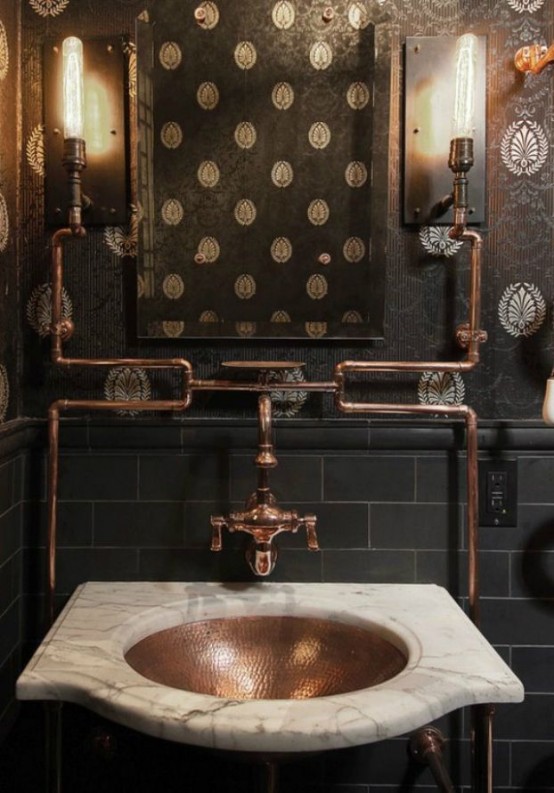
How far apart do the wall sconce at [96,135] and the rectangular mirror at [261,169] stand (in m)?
0.04

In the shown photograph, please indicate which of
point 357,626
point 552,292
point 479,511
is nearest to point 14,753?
point 357,626

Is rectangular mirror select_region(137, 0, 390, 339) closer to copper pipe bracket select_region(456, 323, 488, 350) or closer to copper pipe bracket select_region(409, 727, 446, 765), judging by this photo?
copper pipe bracket select_region(456, 323, 488, 350)

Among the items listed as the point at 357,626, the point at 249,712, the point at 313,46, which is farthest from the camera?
the point at 313,46

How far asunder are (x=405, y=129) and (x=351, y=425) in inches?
21.3

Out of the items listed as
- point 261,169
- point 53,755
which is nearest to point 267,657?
point 53,755

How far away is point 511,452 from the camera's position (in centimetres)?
126

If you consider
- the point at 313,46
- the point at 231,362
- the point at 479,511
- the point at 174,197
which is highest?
the point at 313,46

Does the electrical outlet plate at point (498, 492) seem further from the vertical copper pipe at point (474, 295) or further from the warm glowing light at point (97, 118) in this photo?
the warm glowing light at point (97, 118)

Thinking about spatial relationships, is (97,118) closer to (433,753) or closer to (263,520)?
(263,520)

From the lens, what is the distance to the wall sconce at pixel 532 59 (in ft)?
3.91

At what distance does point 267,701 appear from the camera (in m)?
0.83

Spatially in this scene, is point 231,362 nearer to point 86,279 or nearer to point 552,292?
point 86,279

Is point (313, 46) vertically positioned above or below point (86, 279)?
above

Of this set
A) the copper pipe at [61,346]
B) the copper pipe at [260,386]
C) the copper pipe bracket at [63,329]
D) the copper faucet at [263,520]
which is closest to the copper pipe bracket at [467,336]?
the copper pipe at [260,386]
